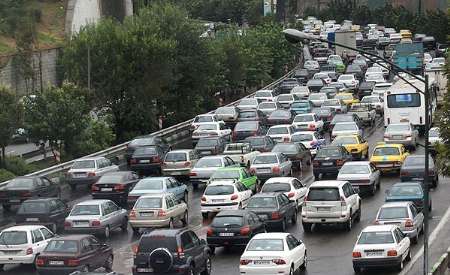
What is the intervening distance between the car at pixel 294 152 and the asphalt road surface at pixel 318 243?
5701 millimetres

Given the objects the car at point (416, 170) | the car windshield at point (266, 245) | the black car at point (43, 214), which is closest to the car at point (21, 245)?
the black car at point (43, 214)

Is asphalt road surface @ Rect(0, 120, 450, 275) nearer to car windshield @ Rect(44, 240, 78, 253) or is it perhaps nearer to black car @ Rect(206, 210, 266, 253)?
black car @ Rect(206, 210, 266, 253)

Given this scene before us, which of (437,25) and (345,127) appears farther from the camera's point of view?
(437,25)

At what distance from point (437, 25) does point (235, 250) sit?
101 meters

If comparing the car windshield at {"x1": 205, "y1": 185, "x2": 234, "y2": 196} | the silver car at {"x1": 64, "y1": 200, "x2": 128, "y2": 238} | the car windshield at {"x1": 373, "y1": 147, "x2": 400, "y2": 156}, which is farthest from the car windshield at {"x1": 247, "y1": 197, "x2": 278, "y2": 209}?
the car windshield at {"x1": 373, "y1": 147, "x2": 400, "y2": 156}

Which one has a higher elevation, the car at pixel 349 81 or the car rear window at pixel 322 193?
the car rear window at pixel 322 193

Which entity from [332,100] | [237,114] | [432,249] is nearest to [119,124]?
[237,114]

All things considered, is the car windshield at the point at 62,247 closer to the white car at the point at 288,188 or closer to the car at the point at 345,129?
the white car at the point at 288,188

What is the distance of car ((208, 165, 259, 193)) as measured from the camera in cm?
4175

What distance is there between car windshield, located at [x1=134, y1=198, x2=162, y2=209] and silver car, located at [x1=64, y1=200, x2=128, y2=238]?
100 cm

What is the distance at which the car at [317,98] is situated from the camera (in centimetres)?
7048

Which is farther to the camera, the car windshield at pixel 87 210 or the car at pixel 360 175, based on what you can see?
the car at pixel 360 175

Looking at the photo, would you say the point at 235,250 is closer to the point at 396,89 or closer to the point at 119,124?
the point at 396,89

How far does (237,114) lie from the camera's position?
67.6 m
